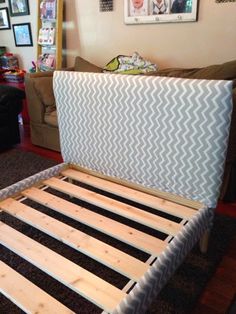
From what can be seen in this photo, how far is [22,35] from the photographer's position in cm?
370

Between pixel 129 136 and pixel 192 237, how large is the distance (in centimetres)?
56

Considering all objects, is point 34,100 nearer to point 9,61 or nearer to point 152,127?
point 9,61

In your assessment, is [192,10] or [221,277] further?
[192,10]

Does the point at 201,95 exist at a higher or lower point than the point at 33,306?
higher

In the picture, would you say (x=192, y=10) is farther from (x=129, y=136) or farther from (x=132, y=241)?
(x=132, y=241)

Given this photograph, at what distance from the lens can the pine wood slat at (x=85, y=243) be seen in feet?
3.61

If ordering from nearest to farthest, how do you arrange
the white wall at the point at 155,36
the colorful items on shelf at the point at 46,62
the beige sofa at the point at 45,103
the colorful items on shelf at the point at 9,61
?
1. the white wall at the point at 155,36
2. the beige sofa at the point at 45,103
3. the colorful items on shelf at the point at 46,62
4. the colorful items on shelf at the point at 9,61

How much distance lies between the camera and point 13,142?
9.61ft

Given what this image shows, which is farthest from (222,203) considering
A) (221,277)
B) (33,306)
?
(33,306)

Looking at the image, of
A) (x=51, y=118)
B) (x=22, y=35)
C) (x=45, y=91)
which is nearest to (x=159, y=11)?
(x=45, y=91)

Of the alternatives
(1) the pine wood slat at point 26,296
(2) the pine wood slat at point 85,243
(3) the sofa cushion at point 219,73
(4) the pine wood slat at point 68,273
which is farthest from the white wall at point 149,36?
(1) the pine wood slat at point 26,296

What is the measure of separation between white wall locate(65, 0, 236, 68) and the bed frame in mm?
1353

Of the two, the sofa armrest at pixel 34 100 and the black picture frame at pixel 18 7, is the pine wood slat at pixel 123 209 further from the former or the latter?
the black picture frame at pixel 18 7

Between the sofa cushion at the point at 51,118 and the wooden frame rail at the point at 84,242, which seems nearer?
the wooden frame rail at the point at 84,242
